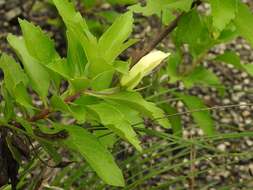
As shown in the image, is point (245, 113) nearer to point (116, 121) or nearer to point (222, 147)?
point (222, 147)

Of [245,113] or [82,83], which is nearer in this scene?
[82,83]

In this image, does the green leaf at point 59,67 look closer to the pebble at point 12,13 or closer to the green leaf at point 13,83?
the green leaf at point 13,83

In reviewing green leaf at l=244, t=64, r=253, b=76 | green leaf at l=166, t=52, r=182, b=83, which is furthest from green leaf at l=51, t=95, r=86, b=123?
green leaf at l=166, t=52, r=182, b=83

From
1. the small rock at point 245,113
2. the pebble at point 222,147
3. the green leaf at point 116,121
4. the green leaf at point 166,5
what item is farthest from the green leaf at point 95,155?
the small rock at point 245,113

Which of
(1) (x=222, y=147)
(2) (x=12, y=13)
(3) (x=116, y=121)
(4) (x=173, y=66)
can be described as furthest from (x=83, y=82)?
(2) (x=12, y=13)

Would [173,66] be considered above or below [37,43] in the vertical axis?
below

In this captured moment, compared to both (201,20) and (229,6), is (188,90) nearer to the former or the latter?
(201,20)

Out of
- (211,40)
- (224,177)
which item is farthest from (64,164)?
(224,177)
